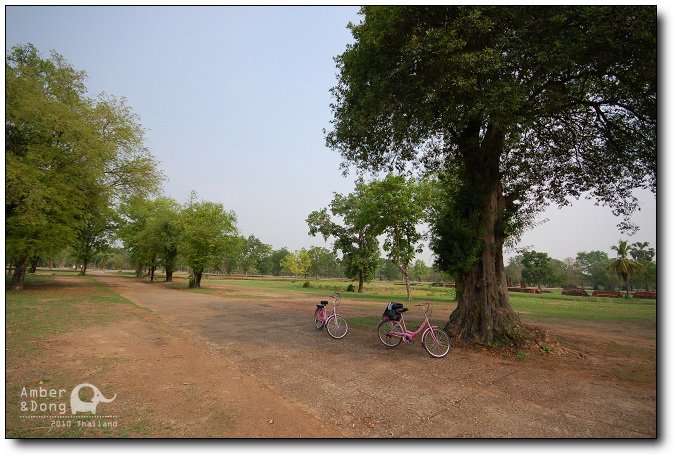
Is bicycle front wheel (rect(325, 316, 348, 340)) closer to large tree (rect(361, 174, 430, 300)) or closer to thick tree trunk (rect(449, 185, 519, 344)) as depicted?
thick tree trunk (rect(449, 185, 519, 344))

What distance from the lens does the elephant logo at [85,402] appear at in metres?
4.72

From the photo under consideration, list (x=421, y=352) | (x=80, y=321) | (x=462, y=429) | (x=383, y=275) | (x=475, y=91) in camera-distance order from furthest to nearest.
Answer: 1. (x=383, y=275)
2. (x=80, y=321)
3. (x=421, y=352)
4. (x=475, y=91)
5. (x=462, y=429)

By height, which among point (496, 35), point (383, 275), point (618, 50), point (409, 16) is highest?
point (409, 16)

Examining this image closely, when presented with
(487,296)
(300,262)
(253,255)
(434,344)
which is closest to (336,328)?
(434,344)

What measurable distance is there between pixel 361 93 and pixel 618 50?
19.7 ft

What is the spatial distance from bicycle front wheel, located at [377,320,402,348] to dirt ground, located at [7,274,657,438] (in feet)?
0.82

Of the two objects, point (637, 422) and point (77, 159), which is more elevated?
point (77, 159)

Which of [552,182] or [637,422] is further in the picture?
[552,182]

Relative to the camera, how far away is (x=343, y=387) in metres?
5.90

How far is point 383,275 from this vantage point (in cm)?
12781

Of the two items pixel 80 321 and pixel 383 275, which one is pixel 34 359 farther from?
pixel 383 275

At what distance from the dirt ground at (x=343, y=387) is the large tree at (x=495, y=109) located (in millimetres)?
2723

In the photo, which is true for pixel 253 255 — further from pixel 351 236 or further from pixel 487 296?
pixel 487 296

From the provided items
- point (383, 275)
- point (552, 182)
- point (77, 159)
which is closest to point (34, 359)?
point (552, 182)
